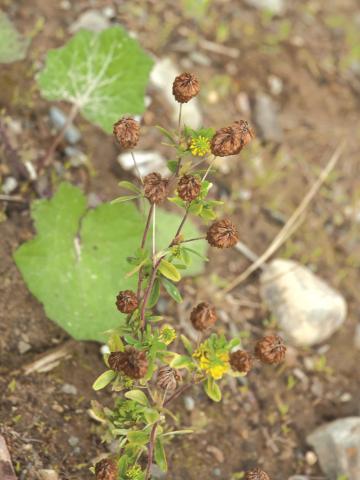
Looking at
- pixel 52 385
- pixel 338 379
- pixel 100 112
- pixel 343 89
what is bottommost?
pixel 338 379

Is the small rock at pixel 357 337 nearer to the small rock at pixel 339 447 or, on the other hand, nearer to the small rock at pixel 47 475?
the small rock at pixel 339 447

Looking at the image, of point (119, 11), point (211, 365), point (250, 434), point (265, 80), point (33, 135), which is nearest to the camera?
point (211, 365)

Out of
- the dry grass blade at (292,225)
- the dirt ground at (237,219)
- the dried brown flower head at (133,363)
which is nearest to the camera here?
the dried brown flower head at (133,363)

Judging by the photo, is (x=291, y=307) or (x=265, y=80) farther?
(x=265, y=80)

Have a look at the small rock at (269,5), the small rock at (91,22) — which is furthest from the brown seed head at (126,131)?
the small rock at (269,5)

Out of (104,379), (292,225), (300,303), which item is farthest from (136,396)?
(292,225)

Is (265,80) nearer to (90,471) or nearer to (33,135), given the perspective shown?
(33,135)

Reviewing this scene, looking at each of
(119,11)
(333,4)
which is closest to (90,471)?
(119,11)
